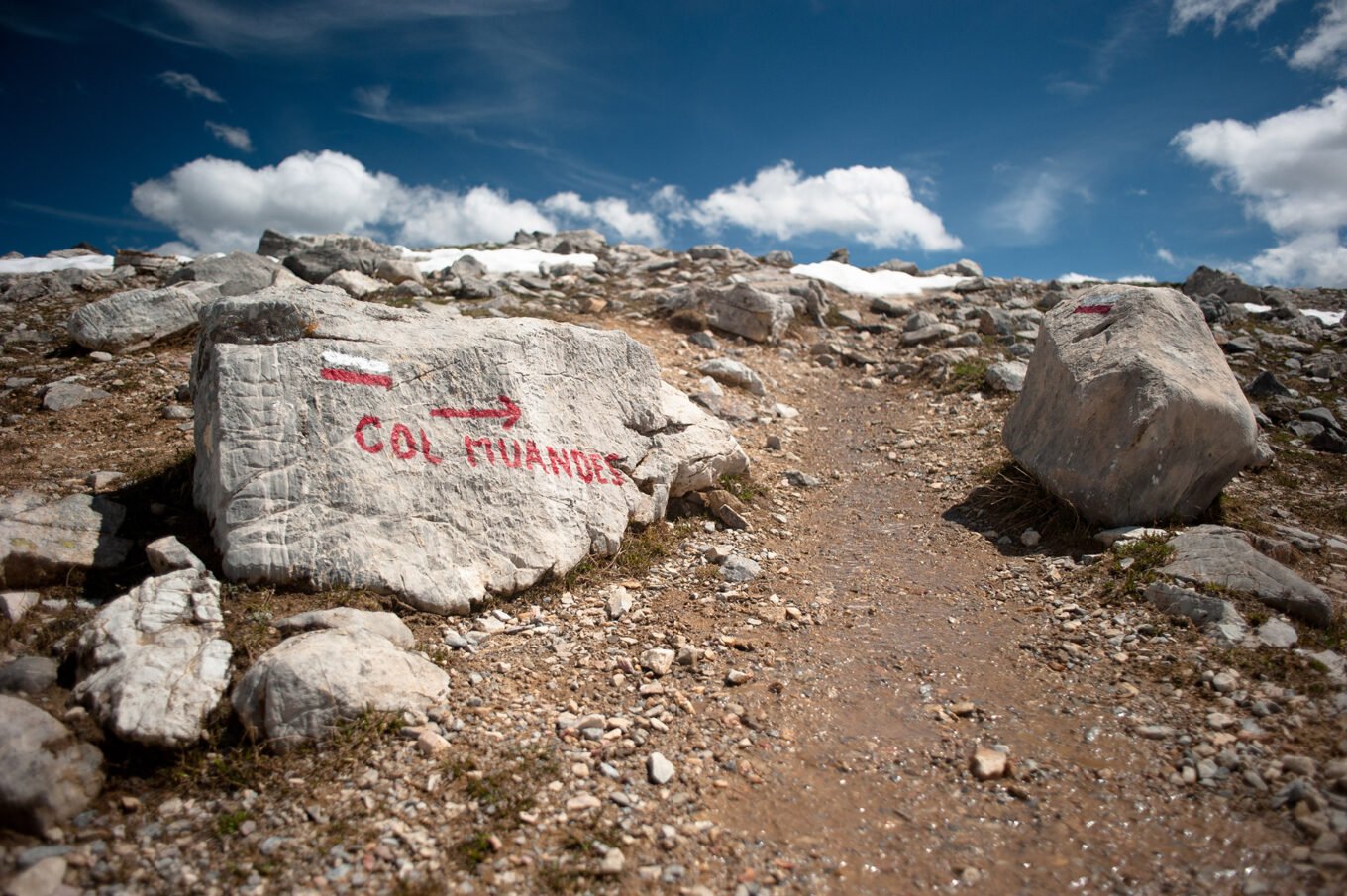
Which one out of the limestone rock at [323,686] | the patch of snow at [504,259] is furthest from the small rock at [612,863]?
the patch of snow at [504,259]

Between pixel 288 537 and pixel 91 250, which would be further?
pixel 91 250

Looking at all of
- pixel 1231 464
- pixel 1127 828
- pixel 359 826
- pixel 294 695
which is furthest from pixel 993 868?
pixel 1231 464

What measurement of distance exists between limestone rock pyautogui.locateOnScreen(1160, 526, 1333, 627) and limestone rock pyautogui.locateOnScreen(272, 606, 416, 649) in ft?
22.5

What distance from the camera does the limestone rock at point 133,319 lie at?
35.4 feet

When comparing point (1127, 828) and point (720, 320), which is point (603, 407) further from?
point (720, 320)

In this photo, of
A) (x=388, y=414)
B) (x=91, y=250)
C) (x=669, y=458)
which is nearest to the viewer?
(x=388, y=414)

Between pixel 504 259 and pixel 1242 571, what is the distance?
21.4 meters

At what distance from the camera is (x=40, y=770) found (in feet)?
12.2

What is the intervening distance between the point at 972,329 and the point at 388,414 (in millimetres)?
15791

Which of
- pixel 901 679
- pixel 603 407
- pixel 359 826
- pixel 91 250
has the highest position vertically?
pixel 91 250

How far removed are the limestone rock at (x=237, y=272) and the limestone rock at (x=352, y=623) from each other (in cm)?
1170

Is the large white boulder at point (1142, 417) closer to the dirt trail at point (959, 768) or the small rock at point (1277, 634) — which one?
the dirt trail at point (959, 768)

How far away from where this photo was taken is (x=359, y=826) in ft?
12.6

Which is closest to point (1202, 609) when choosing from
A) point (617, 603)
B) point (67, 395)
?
point (617, 603)
